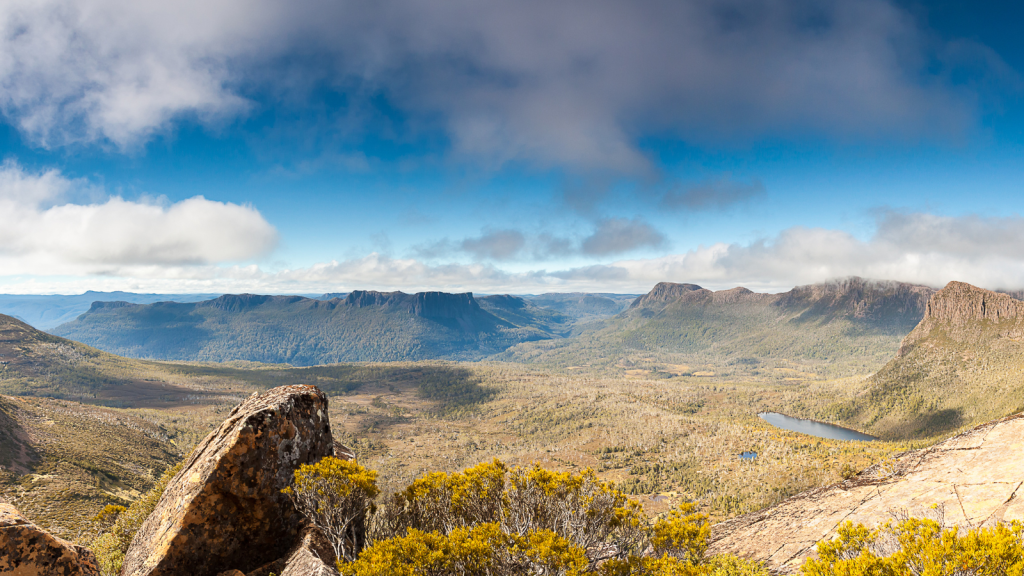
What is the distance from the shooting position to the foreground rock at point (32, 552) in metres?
12.6

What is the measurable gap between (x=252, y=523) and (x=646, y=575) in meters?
18.4

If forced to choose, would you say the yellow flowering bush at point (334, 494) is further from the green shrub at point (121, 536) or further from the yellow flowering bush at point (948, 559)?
the green shrub at point (121, 536)

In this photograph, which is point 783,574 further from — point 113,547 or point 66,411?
point 66,411

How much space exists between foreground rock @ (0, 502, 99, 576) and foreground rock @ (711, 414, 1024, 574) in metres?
32.5

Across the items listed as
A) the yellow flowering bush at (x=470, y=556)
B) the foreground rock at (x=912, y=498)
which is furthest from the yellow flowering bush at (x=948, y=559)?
the foreground rock at (x=912, y=498)

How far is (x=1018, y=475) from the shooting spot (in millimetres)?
22328

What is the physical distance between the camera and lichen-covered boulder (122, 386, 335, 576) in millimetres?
17359

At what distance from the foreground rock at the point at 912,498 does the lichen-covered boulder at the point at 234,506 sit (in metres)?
27.6

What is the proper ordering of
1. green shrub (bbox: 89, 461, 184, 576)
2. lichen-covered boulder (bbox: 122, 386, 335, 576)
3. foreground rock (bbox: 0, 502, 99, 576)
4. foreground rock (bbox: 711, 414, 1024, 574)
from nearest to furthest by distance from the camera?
1. foreground rock (bbox: 0, 502, 99, 576)
2. lichen-covered boulder (bbox: 122, 386, 335, 576)
3. foreground rock (bbox: 711, 414, 1024, 574)
4. green shrub (bbox: 89, 461, 184, 576)

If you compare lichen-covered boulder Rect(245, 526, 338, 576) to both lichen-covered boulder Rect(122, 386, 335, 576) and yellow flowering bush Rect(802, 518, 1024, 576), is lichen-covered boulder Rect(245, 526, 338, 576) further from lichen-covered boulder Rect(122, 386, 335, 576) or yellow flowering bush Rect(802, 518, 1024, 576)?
yellow flowering bush Rect(802, 518, 1024, 576)

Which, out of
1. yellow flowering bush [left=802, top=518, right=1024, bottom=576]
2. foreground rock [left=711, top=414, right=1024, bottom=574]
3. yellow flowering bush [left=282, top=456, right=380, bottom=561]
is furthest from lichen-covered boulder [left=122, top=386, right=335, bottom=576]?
foreground rock [left=711, top=414, right=1024, bottom=574]

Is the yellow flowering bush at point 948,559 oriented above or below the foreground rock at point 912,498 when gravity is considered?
above

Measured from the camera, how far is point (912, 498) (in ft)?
79.8

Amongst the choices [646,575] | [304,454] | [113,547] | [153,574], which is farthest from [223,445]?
[113,547]
